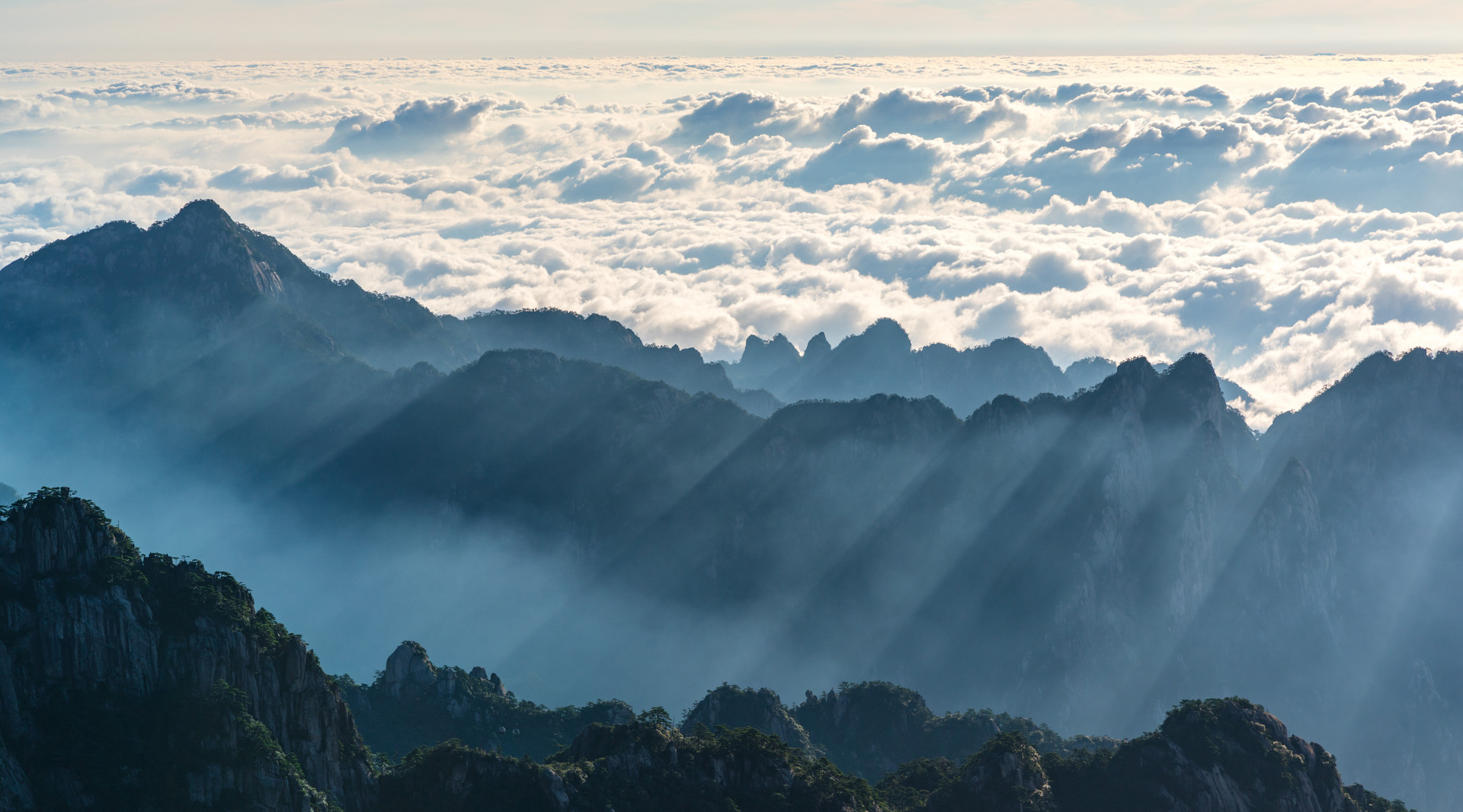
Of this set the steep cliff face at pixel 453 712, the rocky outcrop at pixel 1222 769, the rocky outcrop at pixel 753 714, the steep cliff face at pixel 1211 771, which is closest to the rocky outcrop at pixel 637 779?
the steep cliff face at pixel 1211 771

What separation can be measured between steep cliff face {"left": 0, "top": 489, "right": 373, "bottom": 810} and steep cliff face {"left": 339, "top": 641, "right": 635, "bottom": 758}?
6346 cm

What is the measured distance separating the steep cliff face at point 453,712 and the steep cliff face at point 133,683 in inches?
2499

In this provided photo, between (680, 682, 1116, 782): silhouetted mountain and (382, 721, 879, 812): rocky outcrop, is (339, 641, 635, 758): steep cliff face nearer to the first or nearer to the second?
(680, 682, 1116, 782): silhouetted mountain

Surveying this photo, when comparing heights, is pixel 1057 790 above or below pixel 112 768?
below

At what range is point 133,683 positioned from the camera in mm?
75375

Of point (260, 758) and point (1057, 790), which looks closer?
point (260, 758)

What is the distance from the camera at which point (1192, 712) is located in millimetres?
113312

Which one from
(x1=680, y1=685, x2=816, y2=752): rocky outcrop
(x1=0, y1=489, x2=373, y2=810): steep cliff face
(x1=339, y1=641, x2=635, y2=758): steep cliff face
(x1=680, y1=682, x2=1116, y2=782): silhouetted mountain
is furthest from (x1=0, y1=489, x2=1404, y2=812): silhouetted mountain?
(x1=339, y1=641, x2=635, y2=758): steep cliff face

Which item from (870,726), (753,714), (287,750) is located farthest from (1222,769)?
(287,750)

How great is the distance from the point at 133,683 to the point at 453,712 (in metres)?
77.5

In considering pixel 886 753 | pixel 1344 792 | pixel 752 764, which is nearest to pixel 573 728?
pixel 886 753

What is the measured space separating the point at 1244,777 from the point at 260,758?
3595 inches

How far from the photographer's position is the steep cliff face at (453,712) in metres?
145

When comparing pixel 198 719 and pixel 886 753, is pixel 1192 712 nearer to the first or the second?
pixel 886 753
